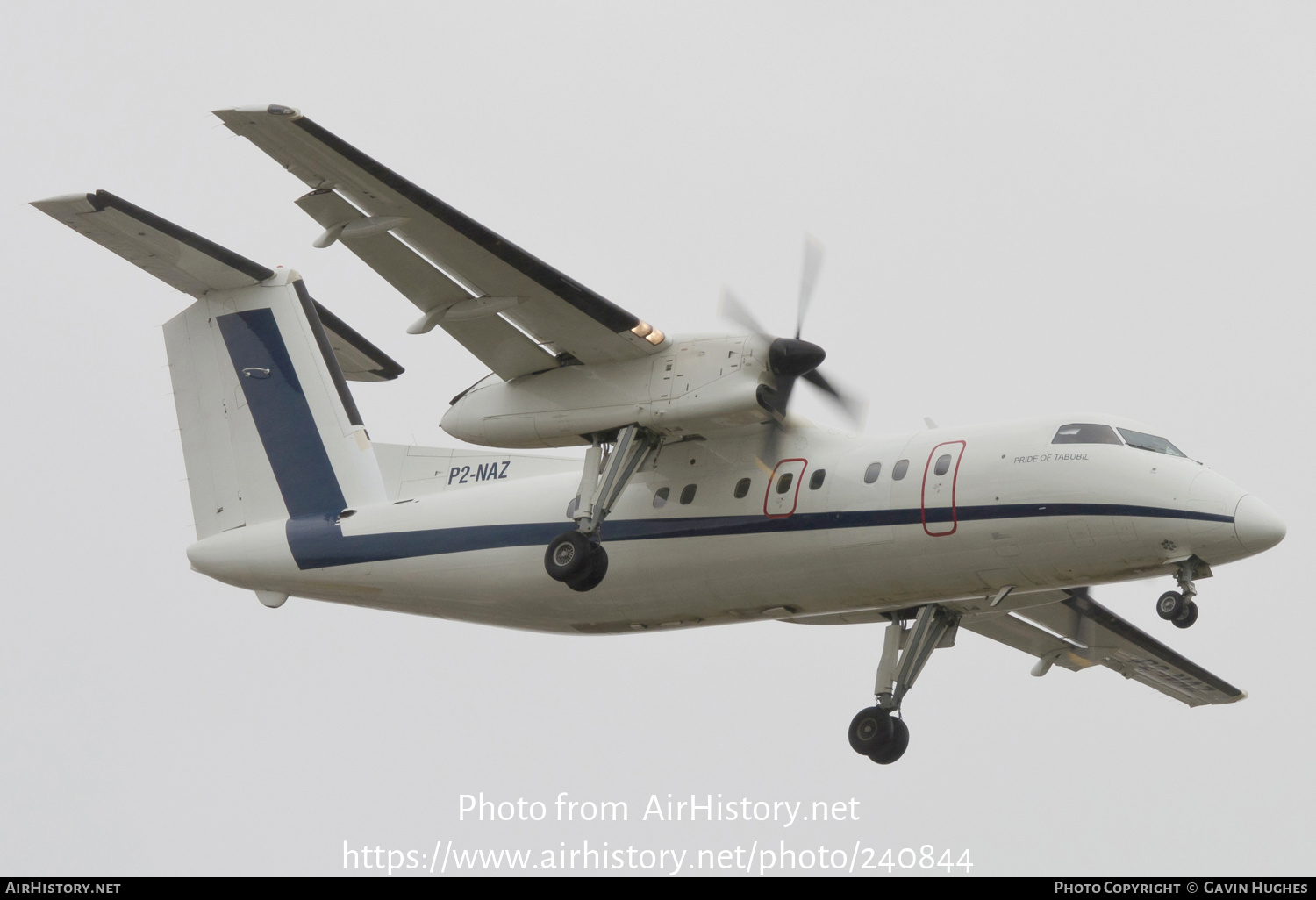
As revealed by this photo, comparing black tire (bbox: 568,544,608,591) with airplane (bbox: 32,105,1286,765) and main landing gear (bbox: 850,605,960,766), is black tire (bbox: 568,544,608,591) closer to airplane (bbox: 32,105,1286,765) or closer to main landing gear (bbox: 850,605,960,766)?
airplane (bbox: 32,105,1286,765)

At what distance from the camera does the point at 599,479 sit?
13578 millimetres

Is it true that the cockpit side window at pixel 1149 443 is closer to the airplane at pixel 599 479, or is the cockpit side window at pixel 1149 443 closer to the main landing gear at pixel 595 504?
the airplane at pixel 599 479

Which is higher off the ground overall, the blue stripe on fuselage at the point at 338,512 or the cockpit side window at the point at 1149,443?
the cockpit side window at the point at 1149,443

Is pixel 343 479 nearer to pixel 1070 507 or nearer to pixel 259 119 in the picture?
pixel 259 119

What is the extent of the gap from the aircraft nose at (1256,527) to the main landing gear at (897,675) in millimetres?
3400

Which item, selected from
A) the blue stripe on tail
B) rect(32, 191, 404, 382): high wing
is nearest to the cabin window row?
the blue stripe on tail

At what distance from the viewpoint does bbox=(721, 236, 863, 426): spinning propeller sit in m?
13.0

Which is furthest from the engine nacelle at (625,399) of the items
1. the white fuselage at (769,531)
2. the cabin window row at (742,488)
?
the white fuselage at (769,531)

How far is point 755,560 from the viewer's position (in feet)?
43.1

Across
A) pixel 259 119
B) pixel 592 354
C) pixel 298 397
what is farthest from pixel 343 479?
pixel 259 119

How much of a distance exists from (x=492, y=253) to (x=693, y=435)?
2.44m

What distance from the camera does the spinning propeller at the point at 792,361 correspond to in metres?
13.0

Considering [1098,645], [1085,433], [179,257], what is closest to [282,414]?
[179,257]

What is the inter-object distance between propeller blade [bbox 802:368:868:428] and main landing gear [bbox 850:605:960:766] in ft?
6.38
